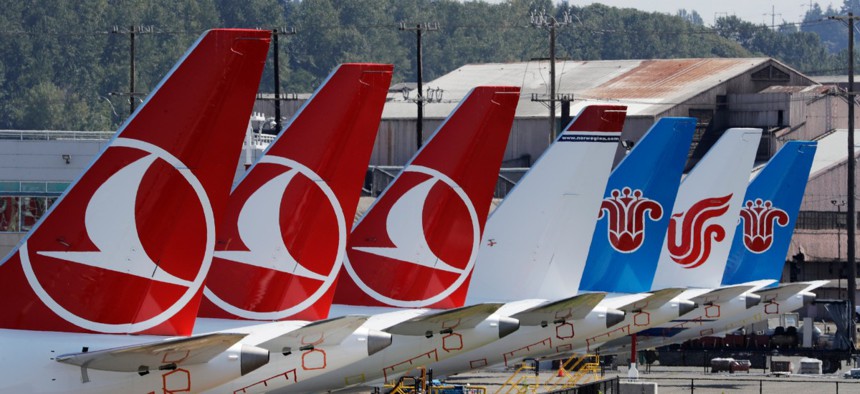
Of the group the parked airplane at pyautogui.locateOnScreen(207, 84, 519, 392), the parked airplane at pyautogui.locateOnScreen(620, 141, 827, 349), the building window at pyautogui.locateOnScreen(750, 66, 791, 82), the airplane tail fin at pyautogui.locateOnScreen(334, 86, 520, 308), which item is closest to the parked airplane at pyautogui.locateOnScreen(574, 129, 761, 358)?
the parked airplane at pyautogui.locateOnScreen(620, 141, 827, 349)

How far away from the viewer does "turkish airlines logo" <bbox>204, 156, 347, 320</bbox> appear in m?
25.2

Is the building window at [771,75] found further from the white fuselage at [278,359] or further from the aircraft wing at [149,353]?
the aircraft wing at [149,353]

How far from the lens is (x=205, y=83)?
21062 millimetres

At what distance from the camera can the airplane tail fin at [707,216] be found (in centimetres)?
4878

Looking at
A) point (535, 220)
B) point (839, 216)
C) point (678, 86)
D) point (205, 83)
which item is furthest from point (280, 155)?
point (678, 86)

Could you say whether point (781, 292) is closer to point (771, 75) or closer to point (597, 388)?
point (597, 388)

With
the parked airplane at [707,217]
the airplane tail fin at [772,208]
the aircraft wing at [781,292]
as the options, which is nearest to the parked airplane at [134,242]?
the parked airplane at [707,217]

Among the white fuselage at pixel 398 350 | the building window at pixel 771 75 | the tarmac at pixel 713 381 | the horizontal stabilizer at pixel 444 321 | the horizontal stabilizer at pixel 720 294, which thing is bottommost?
the tarmac at pixel 713 381

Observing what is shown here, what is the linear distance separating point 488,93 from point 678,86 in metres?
80.9

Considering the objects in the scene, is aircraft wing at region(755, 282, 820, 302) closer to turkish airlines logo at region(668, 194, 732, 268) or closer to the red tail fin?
turkish airlines logo at region(668, 194, 732, 268)

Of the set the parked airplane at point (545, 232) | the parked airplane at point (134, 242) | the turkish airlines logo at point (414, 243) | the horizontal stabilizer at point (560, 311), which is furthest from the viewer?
the parked airplane at point (545, 232)

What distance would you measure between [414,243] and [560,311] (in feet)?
18.7

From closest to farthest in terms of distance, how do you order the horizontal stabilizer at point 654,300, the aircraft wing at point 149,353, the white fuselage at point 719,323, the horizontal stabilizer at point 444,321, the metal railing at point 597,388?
the aircraft wing at point 149,353, the horizontal stabilizer at point 444,321, the horizontal stabilizer at point 654,300, the metal railing at point 597,388, the white fuselage at point 719,323

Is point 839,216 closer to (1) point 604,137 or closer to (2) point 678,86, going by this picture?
(2) point 678,86
